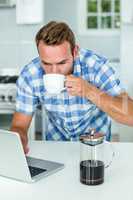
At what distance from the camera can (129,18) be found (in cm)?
330

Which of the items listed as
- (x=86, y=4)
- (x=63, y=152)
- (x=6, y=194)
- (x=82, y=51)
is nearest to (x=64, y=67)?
(x=82, y=51)

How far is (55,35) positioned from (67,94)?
0.32 metres

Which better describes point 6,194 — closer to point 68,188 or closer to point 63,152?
point 68,188

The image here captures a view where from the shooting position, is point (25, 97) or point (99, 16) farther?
point (99, 16)

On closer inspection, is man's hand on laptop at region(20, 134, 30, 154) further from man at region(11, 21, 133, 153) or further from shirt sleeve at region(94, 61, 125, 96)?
shirt sleeve at region(94, 61, 125, 96)

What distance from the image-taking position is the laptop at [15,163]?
3.95 ft

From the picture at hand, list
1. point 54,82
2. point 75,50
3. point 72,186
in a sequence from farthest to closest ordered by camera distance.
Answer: point 75,50
point 54,82
point 72,186

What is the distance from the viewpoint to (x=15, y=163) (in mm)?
1236

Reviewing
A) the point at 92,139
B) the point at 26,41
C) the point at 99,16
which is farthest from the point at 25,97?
the point at 99,16

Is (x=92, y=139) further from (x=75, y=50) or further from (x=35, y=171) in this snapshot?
(x=75, y=50)

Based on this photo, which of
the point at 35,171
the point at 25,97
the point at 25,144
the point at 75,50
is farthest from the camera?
the point at 25,97

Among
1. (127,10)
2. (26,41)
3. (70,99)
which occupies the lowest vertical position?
(70,99)

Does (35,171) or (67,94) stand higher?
(67,94)

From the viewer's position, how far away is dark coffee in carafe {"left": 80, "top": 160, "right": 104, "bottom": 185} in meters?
1.21
